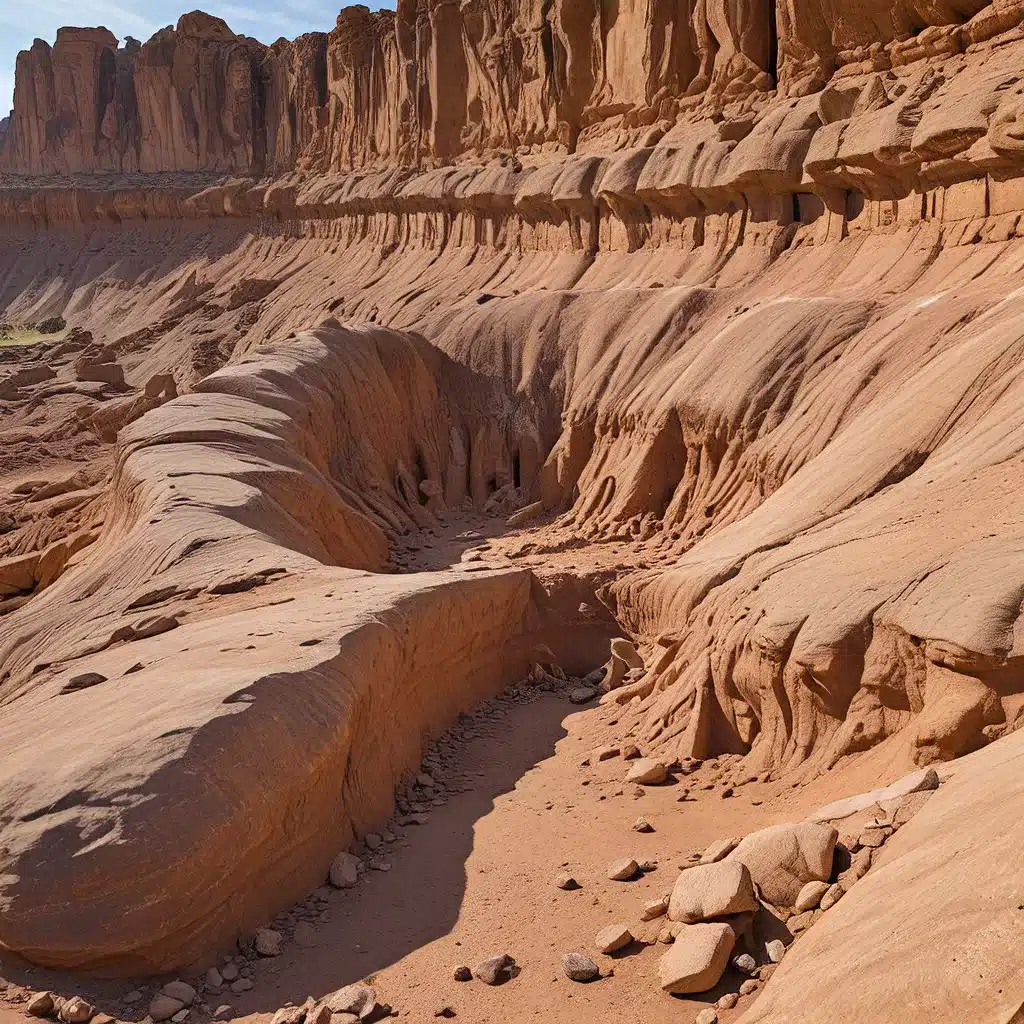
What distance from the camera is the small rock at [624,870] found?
21.1 ft

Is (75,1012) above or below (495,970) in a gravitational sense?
above

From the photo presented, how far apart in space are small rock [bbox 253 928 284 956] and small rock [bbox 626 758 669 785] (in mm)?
2903

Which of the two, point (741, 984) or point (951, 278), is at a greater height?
point (951, 278)

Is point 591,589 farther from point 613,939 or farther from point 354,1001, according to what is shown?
point 354,1001

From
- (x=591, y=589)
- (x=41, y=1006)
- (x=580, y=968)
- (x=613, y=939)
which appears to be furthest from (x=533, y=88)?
(x=41, y=1006)

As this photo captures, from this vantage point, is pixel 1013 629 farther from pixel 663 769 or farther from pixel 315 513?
pixel 315 513

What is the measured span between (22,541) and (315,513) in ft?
13.5

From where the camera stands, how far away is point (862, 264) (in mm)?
14953

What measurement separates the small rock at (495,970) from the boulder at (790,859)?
124cm

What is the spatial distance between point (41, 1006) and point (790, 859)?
11.9 feet

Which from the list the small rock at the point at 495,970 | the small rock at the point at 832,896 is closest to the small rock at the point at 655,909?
the small rock at the point at 495,970

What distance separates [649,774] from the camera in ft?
26.5

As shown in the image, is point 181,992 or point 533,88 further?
point 533,88

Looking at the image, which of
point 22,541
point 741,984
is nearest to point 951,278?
point 741,984
